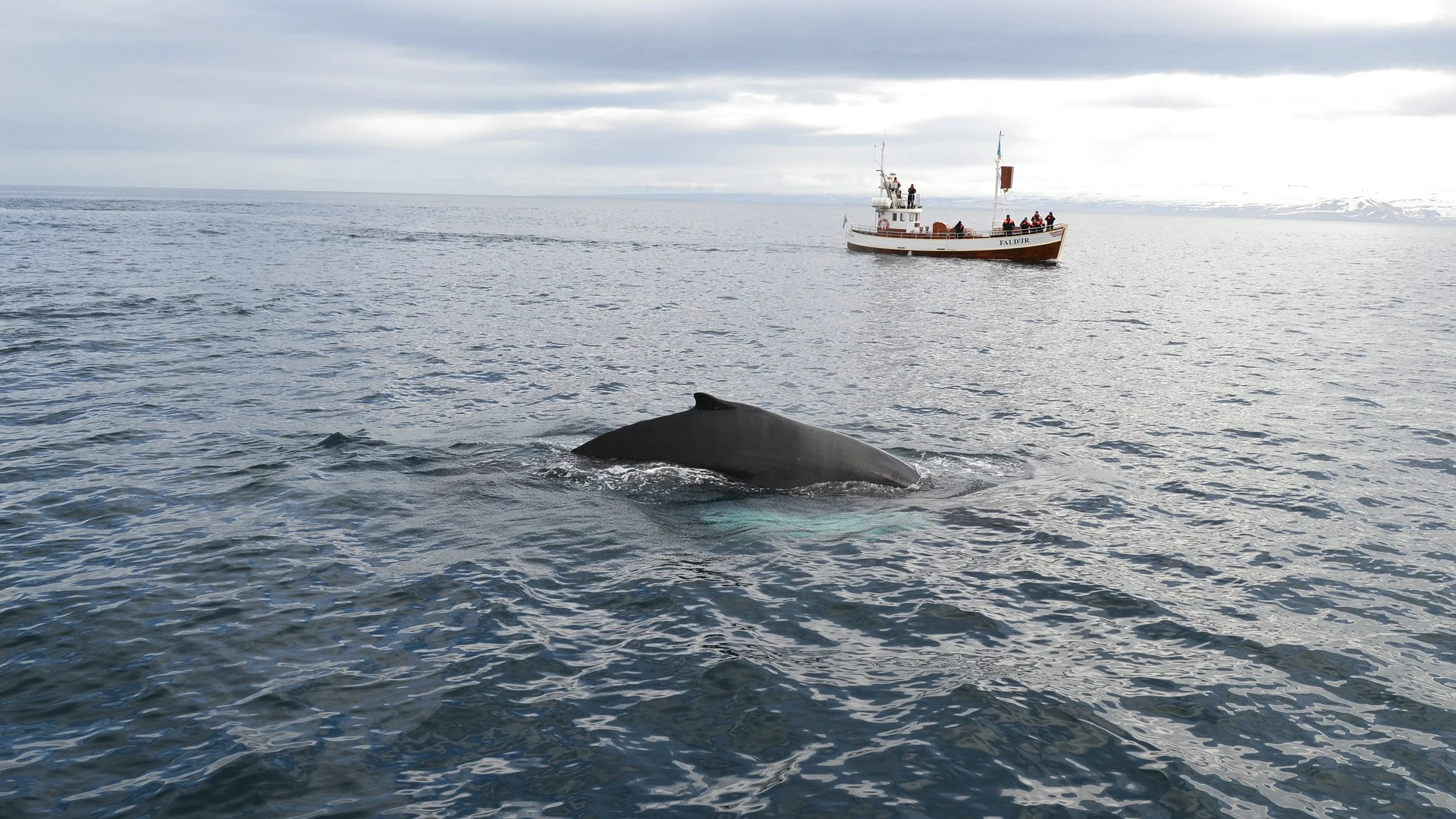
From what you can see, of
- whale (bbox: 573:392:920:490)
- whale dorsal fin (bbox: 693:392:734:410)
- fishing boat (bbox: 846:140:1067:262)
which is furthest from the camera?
fishing boat (bbox: 846:140:1067:262)

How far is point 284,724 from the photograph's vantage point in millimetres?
7207

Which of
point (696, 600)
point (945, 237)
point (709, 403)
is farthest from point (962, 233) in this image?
point (696, 600)

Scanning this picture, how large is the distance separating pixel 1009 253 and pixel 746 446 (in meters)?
74.4

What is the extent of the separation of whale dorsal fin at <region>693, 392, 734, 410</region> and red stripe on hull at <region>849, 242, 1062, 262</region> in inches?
2875

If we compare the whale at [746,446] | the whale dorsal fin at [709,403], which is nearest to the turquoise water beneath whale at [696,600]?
the whale at [746,446]

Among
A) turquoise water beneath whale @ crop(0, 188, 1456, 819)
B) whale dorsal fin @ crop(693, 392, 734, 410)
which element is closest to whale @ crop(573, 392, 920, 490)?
whale dorsal fin @ crop(693, 392, 734, 410)

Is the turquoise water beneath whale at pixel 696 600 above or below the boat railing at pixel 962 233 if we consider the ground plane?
below

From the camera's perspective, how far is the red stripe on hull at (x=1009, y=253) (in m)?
81.2

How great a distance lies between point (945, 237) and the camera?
3314 inches

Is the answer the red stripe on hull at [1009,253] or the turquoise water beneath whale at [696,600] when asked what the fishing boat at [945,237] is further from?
the turquoise water beneath whale at [696,600]

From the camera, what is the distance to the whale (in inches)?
500

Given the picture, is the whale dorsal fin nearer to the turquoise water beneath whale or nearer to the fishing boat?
the turquoise water beneath whale

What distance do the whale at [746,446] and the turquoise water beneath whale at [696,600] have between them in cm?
38

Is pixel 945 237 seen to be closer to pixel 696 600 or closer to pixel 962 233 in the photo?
pixel 962 233
